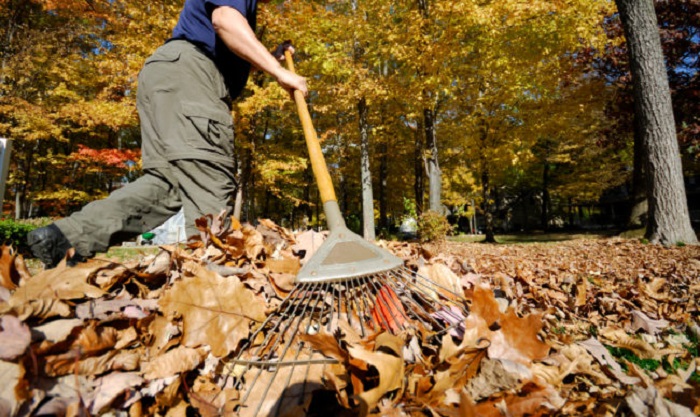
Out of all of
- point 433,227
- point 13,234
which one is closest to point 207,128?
point 433,227

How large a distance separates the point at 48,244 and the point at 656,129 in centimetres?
752

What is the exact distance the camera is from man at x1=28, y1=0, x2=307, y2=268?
1795mm

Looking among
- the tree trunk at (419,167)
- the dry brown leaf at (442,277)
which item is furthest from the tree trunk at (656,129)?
the tree trunk at (419,167)

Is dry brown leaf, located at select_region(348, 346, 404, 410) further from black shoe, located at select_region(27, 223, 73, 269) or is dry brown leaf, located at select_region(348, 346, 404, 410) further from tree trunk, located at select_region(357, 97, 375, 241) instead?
tree trunk, located at select_region(357, 97, 375, 241)

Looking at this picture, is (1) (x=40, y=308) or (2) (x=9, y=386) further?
(1) (x=40, y=308)

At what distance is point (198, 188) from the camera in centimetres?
193

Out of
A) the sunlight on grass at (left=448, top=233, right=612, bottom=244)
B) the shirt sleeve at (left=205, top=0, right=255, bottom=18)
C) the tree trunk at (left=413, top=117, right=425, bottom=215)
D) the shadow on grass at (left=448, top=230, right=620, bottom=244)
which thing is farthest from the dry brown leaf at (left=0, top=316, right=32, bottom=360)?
the tree trunk at (left=413, top=117, right=425, bottom=215)

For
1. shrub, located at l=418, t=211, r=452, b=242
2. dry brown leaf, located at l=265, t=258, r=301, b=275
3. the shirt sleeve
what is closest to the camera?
dry brown leaf, located at l=265, t=258, r=301, b=275

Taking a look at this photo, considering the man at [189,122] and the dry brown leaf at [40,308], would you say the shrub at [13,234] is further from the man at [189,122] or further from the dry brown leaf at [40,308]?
the dry brown leaf at [40,308]

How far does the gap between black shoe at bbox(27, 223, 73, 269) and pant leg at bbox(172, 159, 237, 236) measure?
0.57 meters

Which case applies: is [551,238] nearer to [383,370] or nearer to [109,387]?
[383,370]

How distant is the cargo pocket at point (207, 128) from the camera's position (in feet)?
6.23

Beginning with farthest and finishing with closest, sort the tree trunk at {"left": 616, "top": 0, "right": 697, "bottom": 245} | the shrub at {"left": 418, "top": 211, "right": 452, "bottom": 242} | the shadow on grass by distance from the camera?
the shadow on grass < the shrub at {"left": 418, "top": 211, "right": 452, "bottom": 242} < the tree trunk at {"left": 616, "top": 0, "right": 697, "bottom": 245}

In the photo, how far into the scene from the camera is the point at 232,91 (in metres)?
2.34
